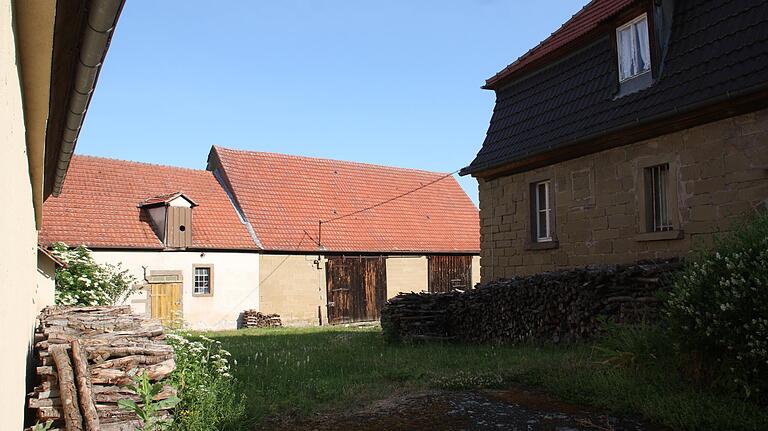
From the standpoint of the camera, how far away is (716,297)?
6.36 m

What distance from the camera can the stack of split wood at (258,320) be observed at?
75.8 feet

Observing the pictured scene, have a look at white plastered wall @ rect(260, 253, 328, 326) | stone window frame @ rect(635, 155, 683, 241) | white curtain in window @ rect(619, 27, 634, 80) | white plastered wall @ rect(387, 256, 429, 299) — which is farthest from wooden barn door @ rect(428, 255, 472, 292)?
white curtain in window @ rect(619, 27, 634, 80)

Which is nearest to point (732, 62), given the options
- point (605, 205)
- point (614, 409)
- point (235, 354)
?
point (605, 205)

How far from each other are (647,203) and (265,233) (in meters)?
16.2

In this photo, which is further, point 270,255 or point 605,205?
point 270,255

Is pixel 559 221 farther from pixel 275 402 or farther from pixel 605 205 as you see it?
pixel 275 402

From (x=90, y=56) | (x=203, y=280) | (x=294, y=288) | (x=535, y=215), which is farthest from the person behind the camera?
(x=294, y=288)

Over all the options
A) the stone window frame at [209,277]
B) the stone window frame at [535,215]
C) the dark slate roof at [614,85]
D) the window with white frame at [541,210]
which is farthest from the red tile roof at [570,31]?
the stone window frame at [209,277]

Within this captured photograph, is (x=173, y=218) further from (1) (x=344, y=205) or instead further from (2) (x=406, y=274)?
(2) (x=406, y=274)

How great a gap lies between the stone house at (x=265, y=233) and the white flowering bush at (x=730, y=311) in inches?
702

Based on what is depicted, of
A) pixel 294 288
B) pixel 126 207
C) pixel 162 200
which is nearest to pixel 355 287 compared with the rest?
Result: pixel 294 288

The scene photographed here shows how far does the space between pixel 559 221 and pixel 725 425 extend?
7.74 m

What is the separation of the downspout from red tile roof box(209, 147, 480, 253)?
18864 mm

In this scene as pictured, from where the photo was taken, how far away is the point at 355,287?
2588 cm
